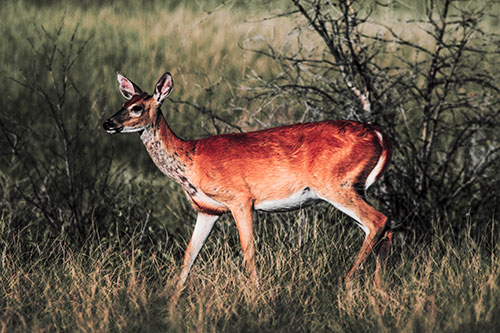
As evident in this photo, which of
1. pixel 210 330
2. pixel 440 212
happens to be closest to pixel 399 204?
pixel 440 212

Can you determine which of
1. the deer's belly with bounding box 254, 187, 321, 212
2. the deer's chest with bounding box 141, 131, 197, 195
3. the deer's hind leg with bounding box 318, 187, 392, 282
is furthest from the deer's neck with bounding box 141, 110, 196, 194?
the deer's hind leg with bounding box 318, 187, 392, 282

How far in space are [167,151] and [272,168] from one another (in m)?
0.59

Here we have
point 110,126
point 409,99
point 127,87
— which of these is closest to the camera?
point 110,126

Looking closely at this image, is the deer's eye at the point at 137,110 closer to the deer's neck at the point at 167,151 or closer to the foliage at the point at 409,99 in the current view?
the deer's neck at the point at 167,151

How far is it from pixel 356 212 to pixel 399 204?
2.13 metres

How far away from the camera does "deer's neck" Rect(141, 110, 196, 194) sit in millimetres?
4430

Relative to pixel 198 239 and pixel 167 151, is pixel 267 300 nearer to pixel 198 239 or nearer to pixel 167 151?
pixel 198 239

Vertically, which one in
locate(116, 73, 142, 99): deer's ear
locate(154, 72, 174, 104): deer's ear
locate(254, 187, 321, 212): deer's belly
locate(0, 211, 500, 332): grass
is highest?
locate(154, 72, 174, 104): deer's ear

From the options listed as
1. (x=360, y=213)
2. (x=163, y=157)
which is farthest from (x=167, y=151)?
(x=360, y=213)

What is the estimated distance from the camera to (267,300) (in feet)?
13.8

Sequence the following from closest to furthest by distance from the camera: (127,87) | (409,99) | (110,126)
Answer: (110,126), (127,87), (409,99)

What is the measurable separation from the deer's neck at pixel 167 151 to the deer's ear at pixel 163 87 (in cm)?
9

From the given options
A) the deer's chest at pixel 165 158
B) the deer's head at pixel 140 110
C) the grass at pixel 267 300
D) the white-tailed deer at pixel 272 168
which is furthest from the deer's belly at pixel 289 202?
the deer's head at pixel 140 110

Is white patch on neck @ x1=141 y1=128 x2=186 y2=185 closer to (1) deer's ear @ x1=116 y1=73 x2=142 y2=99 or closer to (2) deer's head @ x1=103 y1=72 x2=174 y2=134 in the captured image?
(2) deer's head @ x1=103 y1=72 x2=174 y2=134
